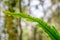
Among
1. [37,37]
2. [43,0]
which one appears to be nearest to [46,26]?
[43,0]

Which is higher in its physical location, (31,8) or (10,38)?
(31,8)

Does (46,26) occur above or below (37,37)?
above

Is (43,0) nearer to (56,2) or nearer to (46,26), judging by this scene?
(56,2)

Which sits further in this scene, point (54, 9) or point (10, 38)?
point (54, 9)

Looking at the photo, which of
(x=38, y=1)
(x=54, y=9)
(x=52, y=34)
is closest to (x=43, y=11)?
(x=38, y=1)

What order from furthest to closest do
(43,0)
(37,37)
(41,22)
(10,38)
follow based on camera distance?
(37,37) → (43,0) → (10,38) → (41,22)

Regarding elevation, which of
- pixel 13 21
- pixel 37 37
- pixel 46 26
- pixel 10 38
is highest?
pixel 46 26

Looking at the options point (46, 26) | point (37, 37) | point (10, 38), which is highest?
point (46, 26)

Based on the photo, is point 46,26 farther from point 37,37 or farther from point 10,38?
point 37,37

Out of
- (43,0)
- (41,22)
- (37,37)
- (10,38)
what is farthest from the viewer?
(37,37)
